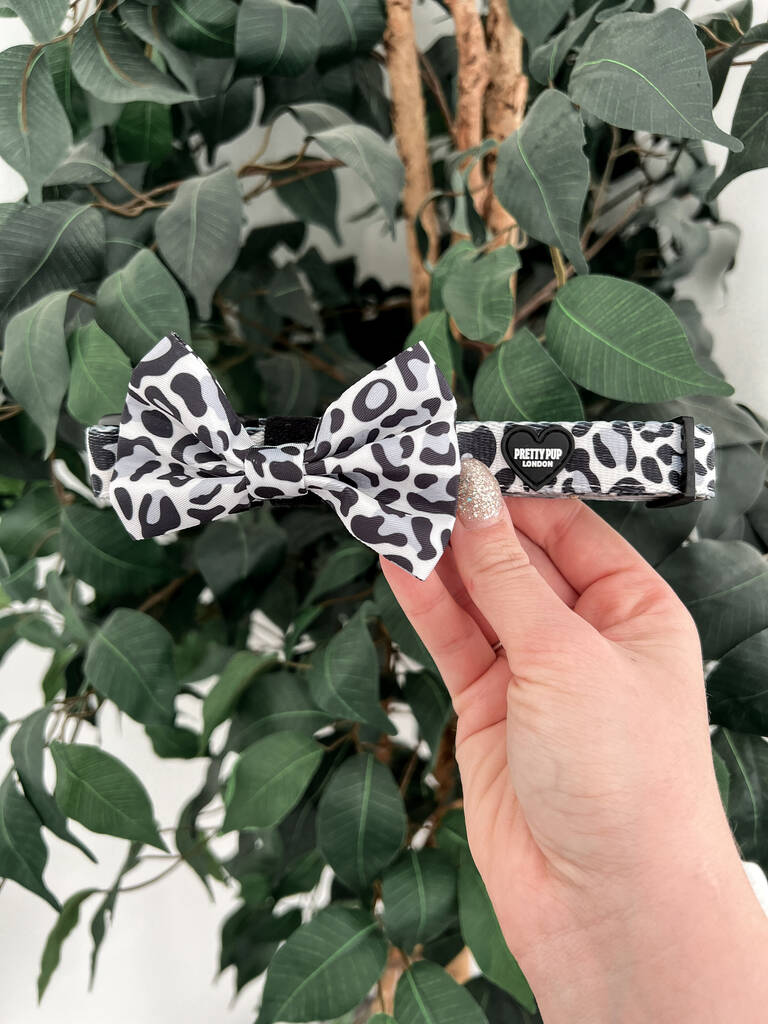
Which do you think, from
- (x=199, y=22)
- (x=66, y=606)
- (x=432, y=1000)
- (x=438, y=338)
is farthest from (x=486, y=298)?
(x=432, y=1000)

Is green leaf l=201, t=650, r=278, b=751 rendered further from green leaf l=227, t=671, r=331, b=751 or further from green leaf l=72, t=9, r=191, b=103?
green leaf l=72, t=9, r=191, b=103

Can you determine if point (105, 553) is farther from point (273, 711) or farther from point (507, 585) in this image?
point (507, 585)

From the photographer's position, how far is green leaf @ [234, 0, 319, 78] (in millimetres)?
477

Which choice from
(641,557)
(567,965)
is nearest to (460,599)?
(641,557)

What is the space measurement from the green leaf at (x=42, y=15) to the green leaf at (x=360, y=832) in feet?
1.64

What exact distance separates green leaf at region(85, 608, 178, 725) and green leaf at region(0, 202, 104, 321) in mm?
224

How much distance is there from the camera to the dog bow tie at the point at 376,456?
437 mm

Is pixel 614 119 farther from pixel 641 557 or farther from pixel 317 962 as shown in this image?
pixel 317 962

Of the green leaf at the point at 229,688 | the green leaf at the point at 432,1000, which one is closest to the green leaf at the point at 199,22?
the green leaf at the point at 229,688

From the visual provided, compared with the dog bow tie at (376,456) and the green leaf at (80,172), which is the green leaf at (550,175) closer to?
the dog bow tie at (376,456)

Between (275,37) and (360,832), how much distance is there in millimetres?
534

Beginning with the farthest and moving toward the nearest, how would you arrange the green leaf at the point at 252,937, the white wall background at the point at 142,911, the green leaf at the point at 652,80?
the white wall background at the point at 142,911 < the green leaf at the point at 252,937 < the green leaf at the point at 652,80

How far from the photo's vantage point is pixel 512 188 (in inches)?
17.2

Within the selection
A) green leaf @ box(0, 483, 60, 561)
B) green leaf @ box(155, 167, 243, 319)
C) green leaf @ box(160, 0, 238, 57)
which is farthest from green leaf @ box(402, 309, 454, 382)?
green leaf @ box(0, 483, 60, 561)
